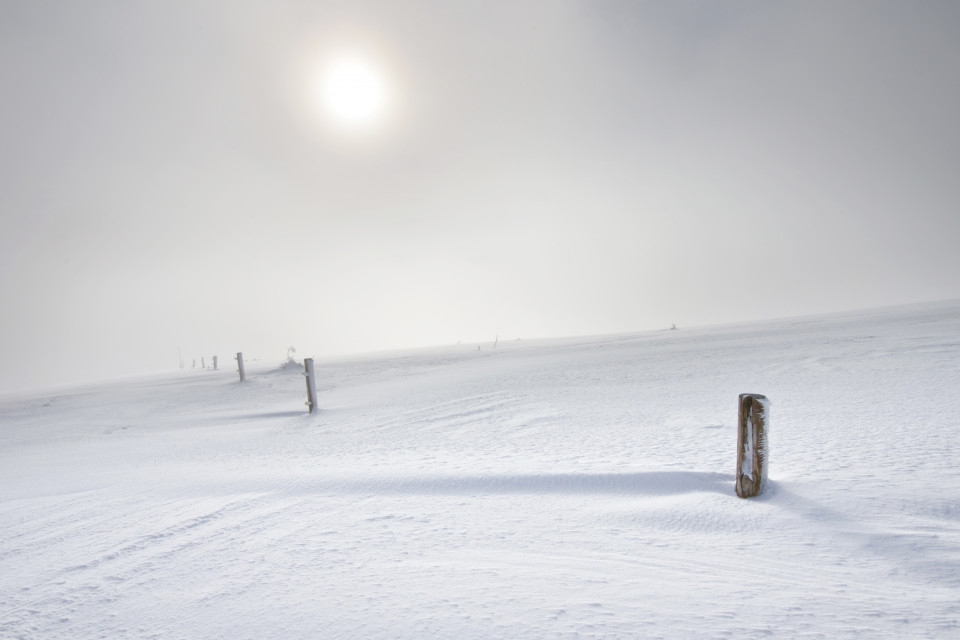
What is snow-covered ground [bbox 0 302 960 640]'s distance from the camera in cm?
250

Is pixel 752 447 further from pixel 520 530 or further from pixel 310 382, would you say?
pixel 310 382

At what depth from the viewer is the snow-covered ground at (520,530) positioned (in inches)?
98.5

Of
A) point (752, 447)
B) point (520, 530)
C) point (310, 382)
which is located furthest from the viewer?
point (310, 382)

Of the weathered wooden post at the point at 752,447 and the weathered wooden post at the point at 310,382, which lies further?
the weathered wooden post at the point at 310,382

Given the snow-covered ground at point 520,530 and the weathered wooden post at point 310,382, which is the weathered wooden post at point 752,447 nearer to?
the snow-covered ground at point 520,530

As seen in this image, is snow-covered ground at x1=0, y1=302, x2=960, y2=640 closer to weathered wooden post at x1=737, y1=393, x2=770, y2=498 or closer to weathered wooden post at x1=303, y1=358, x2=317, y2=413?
weathered wooden post at x1=737, y1=393, x2=770, y2=498

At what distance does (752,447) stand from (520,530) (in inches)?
84.0

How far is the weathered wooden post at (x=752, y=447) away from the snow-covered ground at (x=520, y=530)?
0.41 feet

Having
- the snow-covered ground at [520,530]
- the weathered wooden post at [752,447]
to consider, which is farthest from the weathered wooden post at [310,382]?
the weathered wooden post at [752,447]

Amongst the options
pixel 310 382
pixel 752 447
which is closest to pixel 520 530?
pixel 752 447

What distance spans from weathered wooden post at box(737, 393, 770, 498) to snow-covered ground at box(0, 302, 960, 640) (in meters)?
0.12

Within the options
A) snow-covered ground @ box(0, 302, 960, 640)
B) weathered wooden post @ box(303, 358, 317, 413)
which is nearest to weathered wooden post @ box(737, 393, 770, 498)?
snow-covered ground @ box(0, 302, 960, 640)

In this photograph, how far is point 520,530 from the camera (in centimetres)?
370

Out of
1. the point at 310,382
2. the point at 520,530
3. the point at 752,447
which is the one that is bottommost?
the point at 520,530
